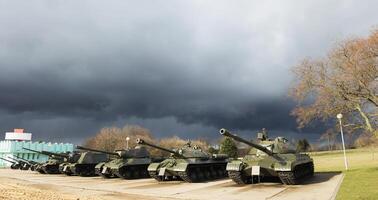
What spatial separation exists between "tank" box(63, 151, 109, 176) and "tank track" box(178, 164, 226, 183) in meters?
13.0

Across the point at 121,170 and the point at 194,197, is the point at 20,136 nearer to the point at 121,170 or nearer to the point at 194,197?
the point at 121,170

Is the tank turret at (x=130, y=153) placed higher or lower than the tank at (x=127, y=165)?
higher

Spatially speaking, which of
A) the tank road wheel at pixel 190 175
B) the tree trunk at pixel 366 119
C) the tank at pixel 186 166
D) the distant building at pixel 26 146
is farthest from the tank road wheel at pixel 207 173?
the distant building at pixel 26 146

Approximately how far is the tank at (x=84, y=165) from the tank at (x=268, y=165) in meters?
18.5

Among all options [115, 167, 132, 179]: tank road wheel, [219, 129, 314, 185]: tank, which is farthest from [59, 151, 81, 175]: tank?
[219, 129, 314, 185]: tank

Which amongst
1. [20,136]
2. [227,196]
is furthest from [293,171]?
[20,136]

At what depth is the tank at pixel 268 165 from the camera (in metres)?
20.0

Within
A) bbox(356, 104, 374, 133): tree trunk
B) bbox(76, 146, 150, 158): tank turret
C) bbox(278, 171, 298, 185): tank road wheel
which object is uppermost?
bbox(356, 104, 374, 133): tree trunk

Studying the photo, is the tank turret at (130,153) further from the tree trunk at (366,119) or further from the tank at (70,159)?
the tree trunk at (366,119)

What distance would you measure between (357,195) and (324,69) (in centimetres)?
1445

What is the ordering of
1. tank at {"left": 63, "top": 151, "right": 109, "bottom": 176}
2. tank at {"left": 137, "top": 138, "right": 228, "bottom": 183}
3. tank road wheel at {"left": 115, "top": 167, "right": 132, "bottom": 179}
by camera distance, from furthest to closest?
tank at {"left": 63, "top": 151, "right": 109, "bottom": 176}
tank road wheel at {"left": 115, "top": 167, "right": 132, "bottom": 179}
tank at {"left": 137, "top": 138, "right": 228, "bottom": 183}

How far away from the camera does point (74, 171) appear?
35.0m

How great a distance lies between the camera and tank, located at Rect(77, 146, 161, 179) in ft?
96.8

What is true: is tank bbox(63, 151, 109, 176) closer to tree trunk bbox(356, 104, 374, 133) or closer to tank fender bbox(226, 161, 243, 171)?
tank fender bbox(226, 161, 243, 171)
